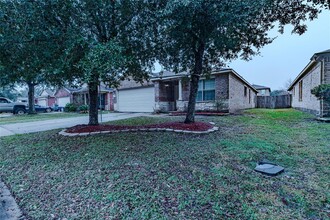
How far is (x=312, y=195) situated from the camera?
2658mm

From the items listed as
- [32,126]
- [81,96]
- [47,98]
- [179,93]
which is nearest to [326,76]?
[179,93]

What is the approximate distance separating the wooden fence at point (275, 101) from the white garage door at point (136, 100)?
1675 centimetres

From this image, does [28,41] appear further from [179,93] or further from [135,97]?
[135,97]

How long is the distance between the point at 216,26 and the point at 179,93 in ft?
31.9

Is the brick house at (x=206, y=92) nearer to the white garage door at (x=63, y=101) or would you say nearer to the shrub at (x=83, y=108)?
the shrub at (x=83, y=108)

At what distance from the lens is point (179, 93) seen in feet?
49.0

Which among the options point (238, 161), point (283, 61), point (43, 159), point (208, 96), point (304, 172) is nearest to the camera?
point (304, 172)

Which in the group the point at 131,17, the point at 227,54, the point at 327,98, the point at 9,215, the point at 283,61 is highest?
the point at 283,61

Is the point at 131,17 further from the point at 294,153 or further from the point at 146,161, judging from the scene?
the point at 294,153

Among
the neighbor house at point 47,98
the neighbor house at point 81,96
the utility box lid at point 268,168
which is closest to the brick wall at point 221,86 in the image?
the neighbor house at point 81,96

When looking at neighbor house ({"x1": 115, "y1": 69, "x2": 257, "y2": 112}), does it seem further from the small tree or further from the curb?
the curb

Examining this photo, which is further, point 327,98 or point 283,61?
point 283,61

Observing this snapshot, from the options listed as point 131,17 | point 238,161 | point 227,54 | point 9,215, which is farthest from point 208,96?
point 9,215

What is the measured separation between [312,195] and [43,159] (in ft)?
17.1
